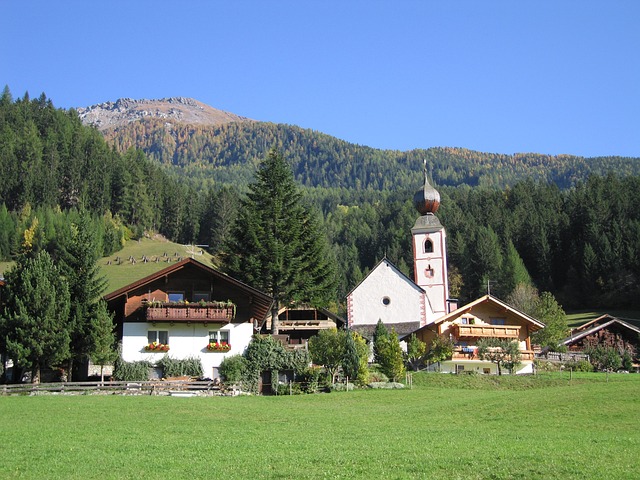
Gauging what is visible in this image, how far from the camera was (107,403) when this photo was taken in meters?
28.6

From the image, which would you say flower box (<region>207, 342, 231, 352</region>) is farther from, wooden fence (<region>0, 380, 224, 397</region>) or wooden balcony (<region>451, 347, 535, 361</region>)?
wooden balcony (<region>451, 347, 535, 361</region>)

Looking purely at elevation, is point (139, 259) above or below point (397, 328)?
above

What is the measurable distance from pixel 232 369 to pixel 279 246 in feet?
34.9

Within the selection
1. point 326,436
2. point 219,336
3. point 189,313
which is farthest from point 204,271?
point 326,436

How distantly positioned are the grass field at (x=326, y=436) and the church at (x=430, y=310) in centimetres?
1867

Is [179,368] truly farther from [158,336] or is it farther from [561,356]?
[561,356]

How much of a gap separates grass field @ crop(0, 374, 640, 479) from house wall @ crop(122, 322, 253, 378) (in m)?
8.14

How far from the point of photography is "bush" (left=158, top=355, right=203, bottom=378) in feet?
132

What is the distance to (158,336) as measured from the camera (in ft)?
135

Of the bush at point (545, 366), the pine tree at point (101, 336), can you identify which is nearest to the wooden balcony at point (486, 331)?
the bush at point (545, 366)

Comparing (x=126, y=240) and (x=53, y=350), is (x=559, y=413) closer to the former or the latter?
(x=53, y=350)

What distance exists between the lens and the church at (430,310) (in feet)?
172

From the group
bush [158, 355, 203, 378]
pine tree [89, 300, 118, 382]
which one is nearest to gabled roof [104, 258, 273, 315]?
pine tree [89, 300, 118, 382]

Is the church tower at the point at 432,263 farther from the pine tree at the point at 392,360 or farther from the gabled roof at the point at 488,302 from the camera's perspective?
the pine tree at the point at 392,360
